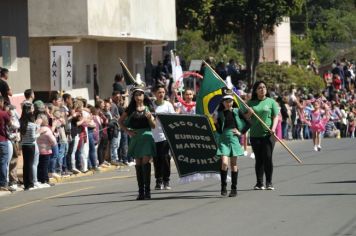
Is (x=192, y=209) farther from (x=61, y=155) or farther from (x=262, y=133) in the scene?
(x=61, y=155)

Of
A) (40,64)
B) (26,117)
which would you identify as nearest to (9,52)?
(40,64)

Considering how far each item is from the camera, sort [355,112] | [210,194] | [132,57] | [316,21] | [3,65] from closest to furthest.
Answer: [210,194] → [3,65] → [132,57] → [355,112] → [316,21]

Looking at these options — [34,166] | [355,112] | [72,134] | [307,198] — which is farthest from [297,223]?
[355,112]

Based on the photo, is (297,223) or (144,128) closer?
(297,223)

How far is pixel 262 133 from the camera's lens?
1911cm

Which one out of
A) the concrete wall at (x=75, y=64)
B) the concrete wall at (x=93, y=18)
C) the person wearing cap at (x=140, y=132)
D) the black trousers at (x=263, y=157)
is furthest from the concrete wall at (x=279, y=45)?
the person wearing cap at (x=140, y=132)

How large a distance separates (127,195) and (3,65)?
11178mm

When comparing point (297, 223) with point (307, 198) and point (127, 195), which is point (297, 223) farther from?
point (127, 195)

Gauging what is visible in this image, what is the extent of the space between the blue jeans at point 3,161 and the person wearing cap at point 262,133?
15.8 ft

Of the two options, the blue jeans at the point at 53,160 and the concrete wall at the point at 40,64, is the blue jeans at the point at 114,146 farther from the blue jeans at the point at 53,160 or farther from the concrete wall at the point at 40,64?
the concrete wall at the point at 40,64

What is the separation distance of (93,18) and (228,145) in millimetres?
17414

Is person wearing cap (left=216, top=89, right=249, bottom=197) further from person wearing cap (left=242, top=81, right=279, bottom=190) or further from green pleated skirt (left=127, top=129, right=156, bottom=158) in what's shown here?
green pleated skirt (left=127, top=129, right=156, bottom=158)

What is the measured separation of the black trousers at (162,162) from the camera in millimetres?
19688

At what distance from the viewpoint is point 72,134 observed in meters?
24.8
